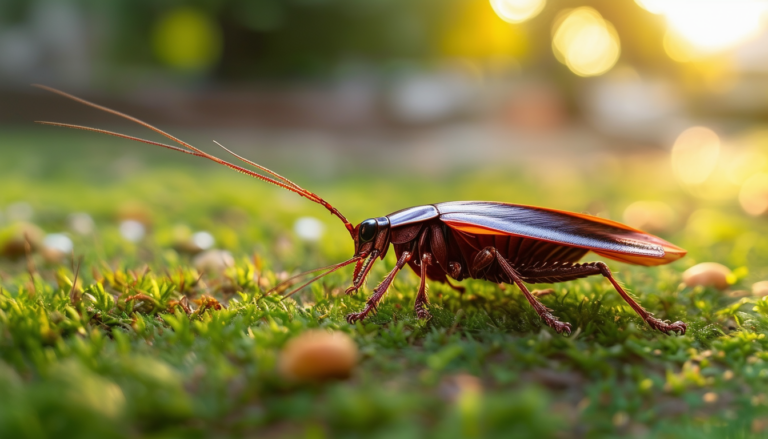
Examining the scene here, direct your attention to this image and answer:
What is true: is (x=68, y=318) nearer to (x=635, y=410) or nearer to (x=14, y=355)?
(x=14, y=355)

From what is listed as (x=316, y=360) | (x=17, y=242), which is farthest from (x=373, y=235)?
(x=17, y=242)

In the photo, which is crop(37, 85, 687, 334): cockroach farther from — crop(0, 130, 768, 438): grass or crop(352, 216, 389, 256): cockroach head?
crop(0, 130, 768, 438): grass

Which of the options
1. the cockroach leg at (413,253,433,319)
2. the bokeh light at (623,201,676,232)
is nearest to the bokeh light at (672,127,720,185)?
the bokeh light at (623,201,676,232)

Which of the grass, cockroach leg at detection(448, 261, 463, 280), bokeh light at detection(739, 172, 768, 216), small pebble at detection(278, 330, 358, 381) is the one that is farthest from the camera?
bokeh light at detection(739, 172, 768, 216)

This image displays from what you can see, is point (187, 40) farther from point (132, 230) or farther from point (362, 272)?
point (362, 272)

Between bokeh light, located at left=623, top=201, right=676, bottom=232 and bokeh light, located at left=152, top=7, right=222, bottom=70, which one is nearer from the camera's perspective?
bokeh light, located at left=623, top=201, right=676, bottom=232

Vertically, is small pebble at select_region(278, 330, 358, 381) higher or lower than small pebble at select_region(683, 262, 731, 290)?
lower
